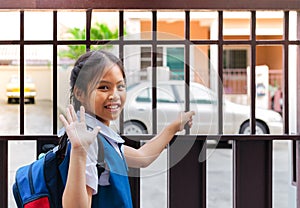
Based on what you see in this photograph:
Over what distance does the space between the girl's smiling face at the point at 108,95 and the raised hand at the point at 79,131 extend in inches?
2.4

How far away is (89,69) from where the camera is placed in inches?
37.7

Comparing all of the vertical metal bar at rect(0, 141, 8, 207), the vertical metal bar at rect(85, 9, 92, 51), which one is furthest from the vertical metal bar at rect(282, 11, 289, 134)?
the vertical metal bar at rect(0, 141, 8, 207)

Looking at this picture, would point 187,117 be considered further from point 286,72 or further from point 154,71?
point 286,72

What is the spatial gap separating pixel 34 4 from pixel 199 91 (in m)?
0.51

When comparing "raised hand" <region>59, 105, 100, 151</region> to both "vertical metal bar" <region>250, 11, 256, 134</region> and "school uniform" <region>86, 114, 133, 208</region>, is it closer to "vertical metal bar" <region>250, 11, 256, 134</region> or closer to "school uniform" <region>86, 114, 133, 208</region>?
"school uniform" <region>86, 114, 133, 208</region>

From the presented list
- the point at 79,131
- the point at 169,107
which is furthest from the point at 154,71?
the point at 79,131

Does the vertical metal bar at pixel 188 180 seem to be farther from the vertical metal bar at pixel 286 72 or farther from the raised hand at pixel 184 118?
the vertical metal bar at pixel 286 72

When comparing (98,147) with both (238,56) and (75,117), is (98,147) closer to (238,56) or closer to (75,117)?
(75,117)

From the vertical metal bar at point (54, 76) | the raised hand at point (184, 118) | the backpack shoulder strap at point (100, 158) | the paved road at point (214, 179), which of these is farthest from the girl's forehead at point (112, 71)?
the paved road at point (214, 179)

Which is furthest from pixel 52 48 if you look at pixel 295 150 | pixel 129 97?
pixel 295 150

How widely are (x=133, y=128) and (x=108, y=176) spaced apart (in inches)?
14.1

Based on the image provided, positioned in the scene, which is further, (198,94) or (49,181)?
(198,94)

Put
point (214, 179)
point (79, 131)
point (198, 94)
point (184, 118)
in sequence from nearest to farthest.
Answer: point (79, 131)
point (184, 118)
point (198, 94)
point (214, 179)

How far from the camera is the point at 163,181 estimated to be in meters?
5.62
